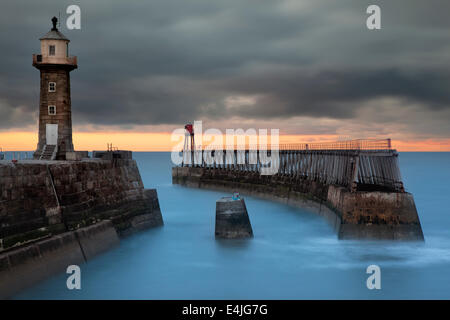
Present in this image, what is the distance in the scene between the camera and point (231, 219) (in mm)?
18172

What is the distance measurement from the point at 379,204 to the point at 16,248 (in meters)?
12.3

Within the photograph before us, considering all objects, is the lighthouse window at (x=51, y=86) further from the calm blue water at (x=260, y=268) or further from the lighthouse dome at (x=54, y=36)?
the calm blue water at (x=260, y=268)

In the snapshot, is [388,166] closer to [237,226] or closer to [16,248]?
[237,226]

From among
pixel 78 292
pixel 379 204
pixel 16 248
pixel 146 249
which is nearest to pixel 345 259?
pixel 379 204

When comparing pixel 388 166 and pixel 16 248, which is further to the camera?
pixel 388 166

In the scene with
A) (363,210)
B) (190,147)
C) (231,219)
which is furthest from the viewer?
(190,147)

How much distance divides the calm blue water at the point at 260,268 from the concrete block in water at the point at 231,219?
449 millimetres

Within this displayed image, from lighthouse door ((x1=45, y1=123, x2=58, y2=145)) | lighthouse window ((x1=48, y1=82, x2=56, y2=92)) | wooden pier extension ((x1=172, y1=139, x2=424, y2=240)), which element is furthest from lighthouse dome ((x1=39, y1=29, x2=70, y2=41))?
→ wooden pier extension ((x1=172, y1=139, x2=424, y2=240))

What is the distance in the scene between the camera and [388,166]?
65.5ft

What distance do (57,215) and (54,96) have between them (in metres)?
10.4

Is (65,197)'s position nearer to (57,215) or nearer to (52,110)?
(57,215)

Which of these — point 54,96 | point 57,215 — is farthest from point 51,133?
point 57,215

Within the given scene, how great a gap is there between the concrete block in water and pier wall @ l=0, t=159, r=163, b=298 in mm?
4015

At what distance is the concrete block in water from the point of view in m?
17.8
